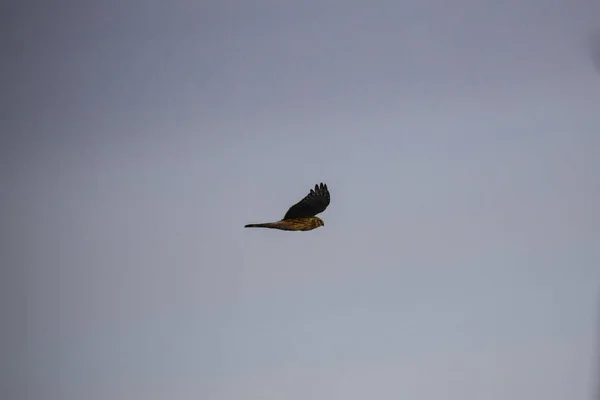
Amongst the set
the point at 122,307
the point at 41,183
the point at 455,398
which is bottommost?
the point at 455,398

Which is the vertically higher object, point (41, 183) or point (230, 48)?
point (230, 48)

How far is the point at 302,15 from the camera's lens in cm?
214

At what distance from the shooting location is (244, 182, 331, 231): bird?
1.94 metres

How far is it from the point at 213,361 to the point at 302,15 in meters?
0.95

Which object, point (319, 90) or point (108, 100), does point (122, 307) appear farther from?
point (319, 90)

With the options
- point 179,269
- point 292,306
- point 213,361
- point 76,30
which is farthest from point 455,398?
point 76,30

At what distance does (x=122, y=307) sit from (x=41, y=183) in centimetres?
41

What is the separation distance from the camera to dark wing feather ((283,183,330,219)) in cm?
194

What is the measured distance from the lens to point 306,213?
1969mm

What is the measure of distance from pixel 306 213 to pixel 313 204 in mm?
40

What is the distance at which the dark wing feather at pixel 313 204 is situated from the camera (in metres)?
1.94

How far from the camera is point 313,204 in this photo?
6.37ft

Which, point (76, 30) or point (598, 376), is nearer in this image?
point (598, 376)

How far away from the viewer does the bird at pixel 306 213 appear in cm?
194
